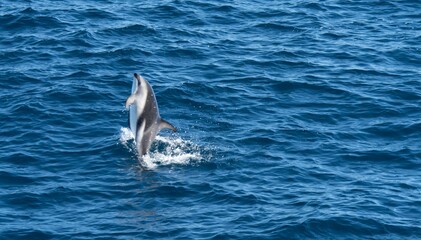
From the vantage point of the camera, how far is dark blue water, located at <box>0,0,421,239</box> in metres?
38.3

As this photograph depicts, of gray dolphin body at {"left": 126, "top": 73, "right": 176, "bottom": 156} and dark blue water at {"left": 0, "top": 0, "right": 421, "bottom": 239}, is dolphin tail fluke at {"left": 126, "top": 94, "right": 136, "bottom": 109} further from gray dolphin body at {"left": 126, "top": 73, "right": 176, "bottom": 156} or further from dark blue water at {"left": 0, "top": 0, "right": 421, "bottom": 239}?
dark blue water at {"left": 0, "top": 0, "right": 421, "bottom": 239}

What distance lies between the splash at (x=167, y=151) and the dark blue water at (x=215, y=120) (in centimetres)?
11

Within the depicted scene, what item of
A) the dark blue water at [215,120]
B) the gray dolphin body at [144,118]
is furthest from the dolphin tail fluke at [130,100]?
the dark blue water at [215,120]

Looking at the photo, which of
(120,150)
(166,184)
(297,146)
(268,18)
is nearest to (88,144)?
(120,150)

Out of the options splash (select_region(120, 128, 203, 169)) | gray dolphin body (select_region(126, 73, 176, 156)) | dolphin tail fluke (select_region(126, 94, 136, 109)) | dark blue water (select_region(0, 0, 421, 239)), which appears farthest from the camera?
splash (select_region(120, 128, 203, 169))

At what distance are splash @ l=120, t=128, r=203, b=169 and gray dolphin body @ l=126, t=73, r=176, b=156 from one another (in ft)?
2.52

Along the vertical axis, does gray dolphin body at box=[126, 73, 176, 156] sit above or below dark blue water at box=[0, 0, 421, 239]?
above

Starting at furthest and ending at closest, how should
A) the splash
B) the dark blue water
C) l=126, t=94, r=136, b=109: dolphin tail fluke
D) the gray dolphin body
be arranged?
the splash, the gray dolphin body, l=126, t=94, r=136, b=109: dolphin tail fluke, the dark blue water

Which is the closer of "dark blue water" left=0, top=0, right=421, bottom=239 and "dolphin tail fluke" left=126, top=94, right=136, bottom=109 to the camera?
"dark blue water" left=0, top=0, right=421, bottom=239

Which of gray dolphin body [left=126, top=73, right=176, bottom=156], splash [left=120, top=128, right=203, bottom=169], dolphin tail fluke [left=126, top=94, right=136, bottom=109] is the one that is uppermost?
dolphin tail fluke [left=126, top=94, right=136, bottom=109]

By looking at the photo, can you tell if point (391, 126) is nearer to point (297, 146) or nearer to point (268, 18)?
point (297, 146)

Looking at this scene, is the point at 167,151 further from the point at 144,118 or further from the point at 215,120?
the point at 215,120

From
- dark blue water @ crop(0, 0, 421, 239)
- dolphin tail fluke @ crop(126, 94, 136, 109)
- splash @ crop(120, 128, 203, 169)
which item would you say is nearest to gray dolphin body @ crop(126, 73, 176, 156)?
dolphin tail fluke @ crop(126, 94, 136, 109)

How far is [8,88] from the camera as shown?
2025 inches
